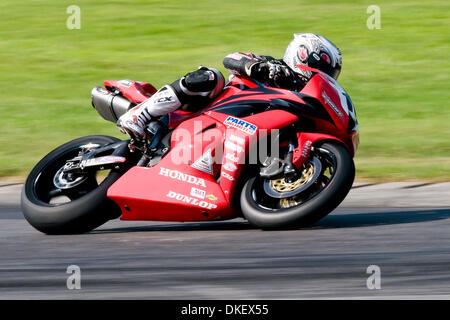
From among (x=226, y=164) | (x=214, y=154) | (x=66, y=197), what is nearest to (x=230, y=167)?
(x=226, y=164)

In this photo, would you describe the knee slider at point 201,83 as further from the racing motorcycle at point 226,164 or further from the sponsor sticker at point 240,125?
the sponsor sticker at point 240,125

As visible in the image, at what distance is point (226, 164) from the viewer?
20.5ft

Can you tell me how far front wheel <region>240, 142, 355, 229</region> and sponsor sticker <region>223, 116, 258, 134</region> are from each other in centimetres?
32

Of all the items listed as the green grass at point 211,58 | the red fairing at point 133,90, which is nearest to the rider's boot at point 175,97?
the red fairing at point 133,90

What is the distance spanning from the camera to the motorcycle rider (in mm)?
6406

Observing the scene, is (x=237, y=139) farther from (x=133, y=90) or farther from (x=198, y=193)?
(x=133, y=90)

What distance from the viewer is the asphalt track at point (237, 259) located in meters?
4.59

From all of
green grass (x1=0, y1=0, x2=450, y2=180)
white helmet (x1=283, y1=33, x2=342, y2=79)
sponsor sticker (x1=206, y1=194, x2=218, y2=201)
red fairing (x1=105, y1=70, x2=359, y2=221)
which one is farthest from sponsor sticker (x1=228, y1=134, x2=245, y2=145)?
green grass (x1=0, y1=0, x2=450, y2=180)

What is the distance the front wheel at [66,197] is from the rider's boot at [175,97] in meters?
0.33

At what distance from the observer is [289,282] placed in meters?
4.73

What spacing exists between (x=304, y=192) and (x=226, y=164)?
1.88 ft
